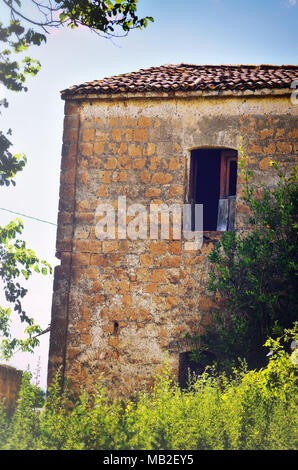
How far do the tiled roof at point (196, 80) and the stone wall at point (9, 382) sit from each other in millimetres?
4742

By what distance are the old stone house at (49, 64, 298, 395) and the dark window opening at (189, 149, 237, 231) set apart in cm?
2

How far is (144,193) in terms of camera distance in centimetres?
920

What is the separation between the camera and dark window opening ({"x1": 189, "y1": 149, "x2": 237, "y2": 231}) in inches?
364

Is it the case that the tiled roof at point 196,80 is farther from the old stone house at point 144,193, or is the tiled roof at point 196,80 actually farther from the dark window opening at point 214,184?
the dark window opening at point 214,184

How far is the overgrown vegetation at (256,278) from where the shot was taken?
8.18m

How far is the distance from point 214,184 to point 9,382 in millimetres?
5129

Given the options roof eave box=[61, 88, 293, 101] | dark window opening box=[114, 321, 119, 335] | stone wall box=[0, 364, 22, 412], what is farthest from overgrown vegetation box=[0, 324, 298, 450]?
roof eave box=[61, 88, 293, 101]

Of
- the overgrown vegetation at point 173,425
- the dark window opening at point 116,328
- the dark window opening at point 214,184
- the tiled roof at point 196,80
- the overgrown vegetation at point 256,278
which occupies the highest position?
the tiled roof at point 196,80

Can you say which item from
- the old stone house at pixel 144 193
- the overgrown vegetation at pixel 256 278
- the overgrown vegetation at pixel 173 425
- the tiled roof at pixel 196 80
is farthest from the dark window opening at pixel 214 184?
the overgrown vegetation at pixel 173 425

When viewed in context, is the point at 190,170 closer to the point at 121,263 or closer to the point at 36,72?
the point at 121,263

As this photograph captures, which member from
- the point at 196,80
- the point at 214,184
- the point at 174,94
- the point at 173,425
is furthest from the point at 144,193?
the point at 173,425

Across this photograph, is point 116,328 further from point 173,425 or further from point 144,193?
point 173,425
